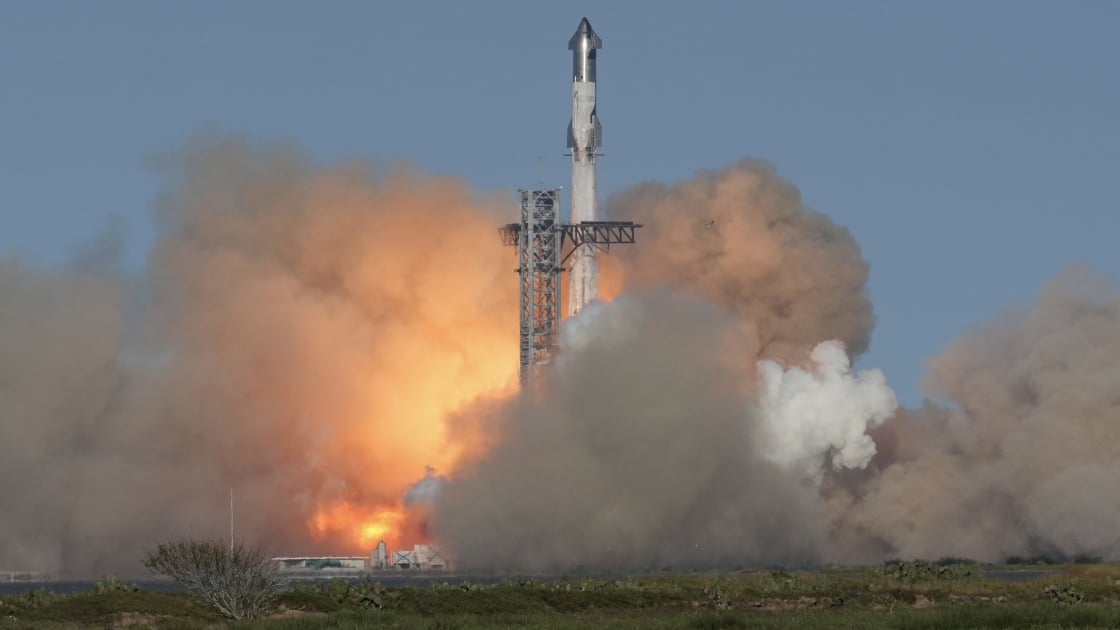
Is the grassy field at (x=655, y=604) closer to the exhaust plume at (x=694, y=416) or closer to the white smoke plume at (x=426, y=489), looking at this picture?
the exhaust plume at (x=694, y=416)

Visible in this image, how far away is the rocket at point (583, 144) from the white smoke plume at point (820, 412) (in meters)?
11.2

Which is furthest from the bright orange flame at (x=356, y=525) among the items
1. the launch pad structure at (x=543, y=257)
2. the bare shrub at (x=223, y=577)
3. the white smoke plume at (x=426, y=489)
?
the bare shrub at (x=223, y=577)

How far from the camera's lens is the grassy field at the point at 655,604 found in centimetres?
6856

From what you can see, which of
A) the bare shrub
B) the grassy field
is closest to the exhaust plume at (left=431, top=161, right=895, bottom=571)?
the grassy field

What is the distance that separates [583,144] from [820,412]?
63.3 ft

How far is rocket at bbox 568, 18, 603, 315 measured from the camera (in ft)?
405

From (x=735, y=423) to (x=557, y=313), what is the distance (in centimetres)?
1129

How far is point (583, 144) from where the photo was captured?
123 m

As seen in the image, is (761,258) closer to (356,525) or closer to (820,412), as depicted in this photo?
(820,412)

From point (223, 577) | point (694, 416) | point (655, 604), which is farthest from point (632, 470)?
point (223, 577)

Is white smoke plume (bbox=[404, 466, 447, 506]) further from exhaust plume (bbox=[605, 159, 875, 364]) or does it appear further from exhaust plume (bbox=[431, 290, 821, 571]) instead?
exhaust plume (bbox=[605, 159, 875, 364])

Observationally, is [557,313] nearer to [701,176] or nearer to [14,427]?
[701,176]

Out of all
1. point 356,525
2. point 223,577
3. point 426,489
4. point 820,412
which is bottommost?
point 223,577

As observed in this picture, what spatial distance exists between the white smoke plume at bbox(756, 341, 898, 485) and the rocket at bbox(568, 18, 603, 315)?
11.2 m
